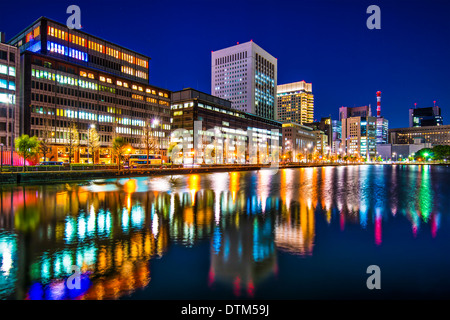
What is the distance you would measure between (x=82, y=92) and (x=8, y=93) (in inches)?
813

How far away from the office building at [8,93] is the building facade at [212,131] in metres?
55.0

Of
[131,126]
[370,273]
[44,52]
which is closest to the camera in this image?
[370,273]

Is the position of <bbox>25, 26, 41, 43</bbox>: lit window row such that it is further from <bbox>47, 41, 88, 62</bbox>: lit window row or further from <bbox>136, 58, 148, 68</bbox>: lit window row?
<bbox>136, 58, 148, 68</bbox>: lit window row

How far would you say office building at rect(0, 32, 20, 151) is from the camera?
7056 centimetres

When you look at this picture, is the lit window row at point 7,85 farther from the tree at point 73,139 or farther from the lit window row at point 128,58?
the lit window row at point 128,58

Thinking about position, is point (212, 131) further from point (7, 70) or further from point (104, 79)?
point (7, 70)

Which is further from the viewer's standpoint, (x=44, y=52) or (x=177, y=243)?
(x=44, y=52)

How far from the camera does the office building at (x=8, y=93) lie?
7056cm

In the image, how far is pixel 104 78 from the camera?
96.8 metres

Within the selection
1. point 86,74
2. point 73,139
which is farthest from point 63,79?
point 73,139

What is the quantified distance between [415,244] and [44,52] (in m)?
106

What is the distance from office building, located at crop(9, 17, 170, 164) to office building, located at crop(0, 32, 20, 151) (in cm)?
304

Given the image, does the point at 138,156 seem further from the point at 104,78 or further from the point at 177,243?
the point at 177,243
